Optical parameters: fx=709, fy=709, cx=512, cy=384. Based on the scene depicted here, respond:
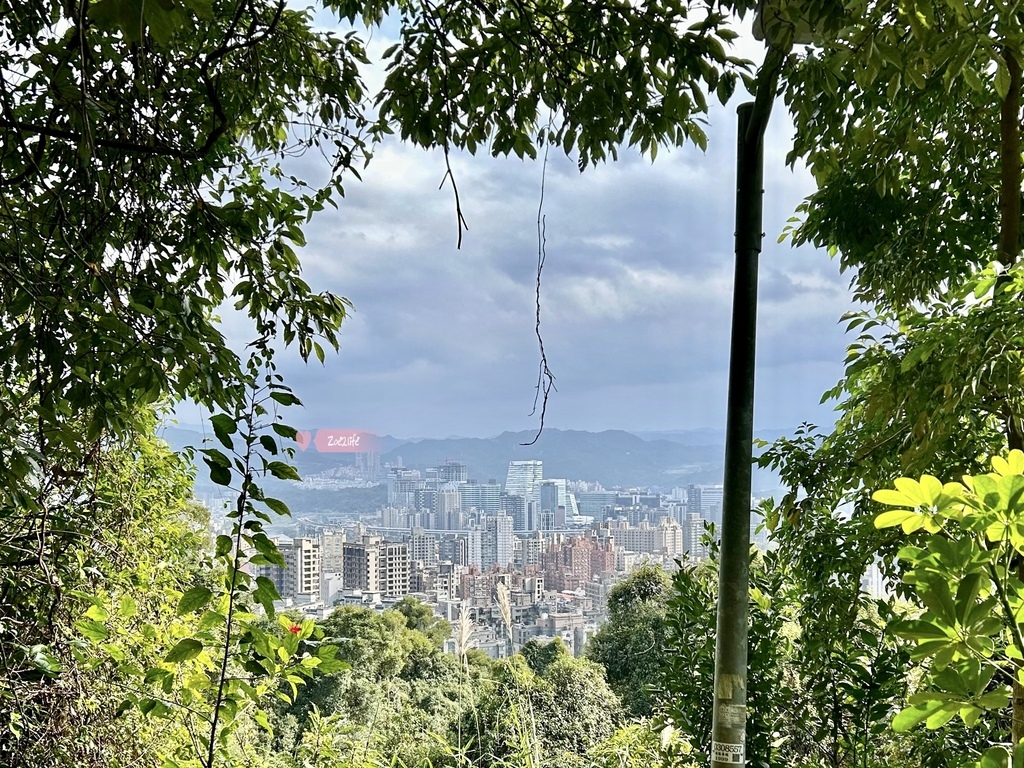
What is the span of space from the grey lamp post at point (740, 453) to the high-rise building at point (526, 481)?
4.07 metres

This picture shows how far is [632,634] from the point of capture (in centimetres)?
380

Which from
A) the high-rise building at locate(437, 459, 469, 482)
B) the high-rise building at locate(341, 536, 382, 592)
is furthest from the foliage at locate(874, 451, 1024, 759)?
the high-rise building at locate(437, 459, 469, 482)

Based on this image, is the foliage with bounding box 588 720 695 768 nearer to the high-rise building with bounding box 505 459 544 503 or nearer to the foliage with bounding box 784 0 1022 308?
the foliage with bounding box 784 0 1022 308

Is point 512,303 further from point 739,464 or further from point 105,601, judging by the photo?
point 739,464

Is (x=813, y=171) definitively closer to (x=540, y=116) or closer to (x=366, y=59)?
(x=540, y=116)

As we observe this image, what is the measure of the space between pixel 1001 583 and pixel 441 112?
44.1 inches

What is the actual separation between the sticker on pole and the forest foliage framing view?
29 cm

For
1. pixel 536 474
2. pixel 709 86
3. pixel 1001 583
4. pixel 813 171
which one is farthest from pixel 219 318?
pixel 536 474

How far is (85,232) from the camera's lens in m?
1.04

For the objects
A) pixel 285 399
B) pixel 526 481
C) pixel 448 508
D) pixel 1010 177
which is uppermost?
pixel 1010 177

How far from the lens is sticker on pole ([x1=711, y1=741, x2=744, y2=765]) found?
104 centimetres

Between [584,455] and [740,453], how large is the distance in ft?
16.2

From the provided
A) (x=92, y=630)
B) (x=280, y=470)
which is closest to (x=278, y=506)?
(x=280, y=470)

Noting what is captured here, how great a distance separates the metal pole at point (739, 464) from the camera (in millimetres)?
1047
